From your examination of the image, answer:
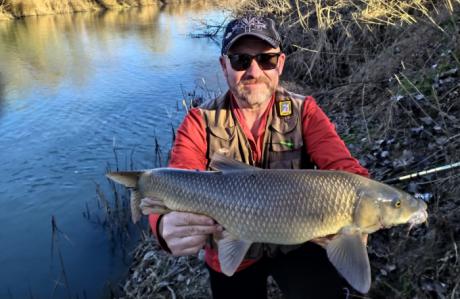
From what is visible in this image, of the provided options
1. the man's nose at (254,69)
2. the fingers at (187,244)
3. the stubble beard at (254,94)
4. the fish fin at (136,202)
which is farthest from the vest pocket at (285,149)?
the fish fin at (136,202)

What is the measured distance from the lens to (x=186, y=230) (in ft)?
7.27

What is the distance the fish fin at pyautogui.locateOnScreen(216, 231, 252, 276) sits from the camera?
7.24 feet

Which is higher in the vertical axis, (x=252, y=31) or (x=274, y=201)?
(x=252, y=31)

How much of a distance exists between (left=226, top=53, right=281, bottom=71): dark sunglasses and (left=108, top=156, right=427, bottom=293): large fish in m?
0.66

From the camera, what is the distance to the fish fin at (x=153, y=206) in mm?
2279

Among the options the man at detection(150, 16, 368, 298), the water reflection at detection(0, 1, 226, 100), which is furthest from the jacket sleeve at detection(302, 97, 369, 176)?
the water reflection at detection(0, 1, 226, 100)

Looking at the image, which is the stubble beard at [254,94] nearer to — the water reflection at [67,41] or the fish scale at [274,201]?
the fish scale at [274,201]

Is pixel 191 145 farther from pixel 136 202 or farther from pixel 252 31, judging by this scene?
pixel 252 31

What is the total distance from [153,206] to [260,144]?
75cm

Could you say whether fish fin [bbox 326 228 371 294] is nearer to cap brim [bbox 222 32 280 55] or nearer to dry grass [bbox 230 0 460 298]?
dry grass [bbox 230 0 460 298]

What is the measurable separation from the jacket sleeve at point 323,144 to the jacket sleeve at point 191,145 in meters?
0.60

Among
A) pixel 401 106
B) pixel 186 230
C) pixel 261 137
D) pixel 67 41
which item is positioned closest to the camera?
pixel 186 230

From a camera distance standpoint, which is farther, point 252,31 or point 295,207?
point 252,31

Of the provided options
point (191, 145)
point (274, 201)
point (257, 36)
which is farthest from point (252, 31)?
point (274, 201)
